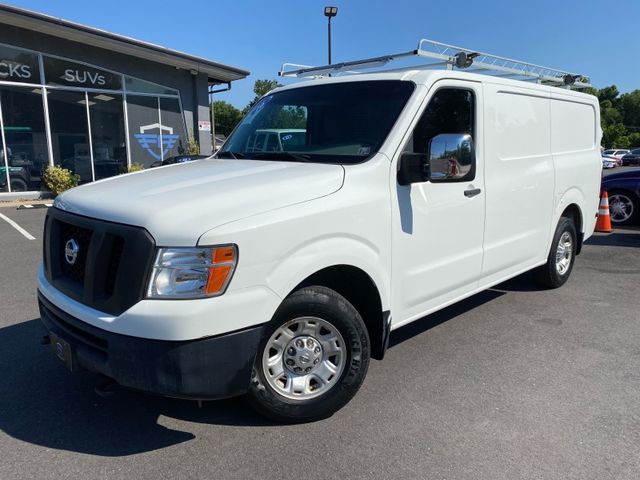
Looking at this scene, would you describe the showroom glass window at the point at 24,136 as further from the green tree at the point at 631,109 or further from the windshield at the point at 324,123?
the green tree at the point at 631,109

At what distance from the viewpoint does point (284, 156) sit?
3.59 metres

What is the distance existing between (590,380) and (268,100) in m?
3.35

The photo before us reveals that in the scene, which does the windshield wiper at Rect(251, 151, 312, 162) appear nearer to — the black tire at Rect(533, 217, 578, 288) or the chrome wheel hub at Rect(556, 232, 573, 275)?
the black tire at Rect(533, 217, 578, 288)

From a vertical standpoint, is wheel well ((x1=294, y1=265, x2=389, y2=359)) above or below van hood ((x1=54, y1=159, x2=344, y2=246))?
below

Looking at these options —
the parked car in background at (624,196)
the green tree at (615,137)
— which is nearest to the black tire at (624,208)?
the parked car in background at (624,196)

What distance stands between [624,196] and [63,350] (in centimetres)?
1038

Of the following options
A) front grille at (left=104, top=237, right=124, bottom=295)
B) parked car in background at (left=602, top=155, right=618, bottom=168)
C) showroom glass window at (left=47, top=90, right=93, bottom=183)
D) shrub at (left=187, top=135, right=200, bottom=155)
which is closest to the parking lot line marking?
showroom glass window at (left=47, top=90, right=93, bottom=183)

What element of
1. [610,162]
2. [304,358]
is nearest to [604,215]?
[304,358]

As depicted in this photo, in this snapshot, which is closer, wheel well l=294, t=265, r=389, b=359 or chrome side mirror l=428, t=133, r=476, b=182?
wheel well l=294, t=265, r=389, b=359

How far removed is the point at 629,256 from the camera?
24.9 feet

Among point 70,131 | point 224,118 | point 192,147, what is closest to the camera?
point 70,131

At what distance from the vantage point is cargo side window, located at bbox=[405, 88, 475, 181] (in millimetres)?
3514

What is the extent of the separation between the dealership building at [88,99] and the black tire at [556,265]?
13.7 metres

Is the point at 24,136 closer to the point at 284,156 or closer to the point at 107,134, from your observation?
the point at 107,134
